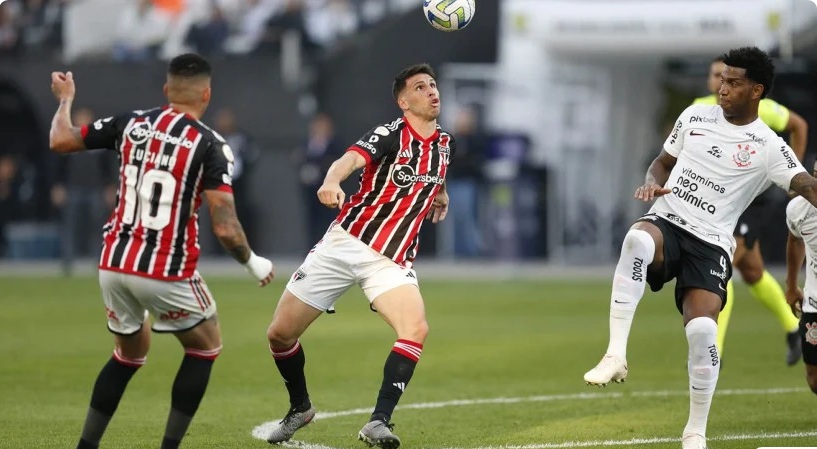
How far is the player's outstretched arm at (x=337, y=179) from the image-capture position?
7.96 m

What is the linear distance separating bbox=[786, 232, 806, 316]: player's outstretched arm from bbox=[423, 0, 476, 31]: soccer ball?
2.82m

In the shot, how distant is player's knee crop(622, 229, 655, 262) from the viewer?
844 centimetres

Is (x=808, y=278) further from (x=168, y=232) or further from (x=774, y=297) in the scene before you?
(x=168, y=232)

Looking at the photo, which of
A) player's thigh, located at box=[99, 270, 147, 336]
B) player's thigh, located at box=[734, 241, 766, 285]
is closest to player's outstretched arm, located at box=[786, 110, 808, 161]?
player's thigh, located at box=[734, 241, 766, 285]

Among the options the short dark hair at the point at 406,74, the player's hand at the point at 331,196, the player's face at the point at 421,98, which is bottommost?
the player's hand at the point at 331,196

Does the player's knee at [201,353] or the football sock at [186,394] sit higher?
the player's knee at [201,353]

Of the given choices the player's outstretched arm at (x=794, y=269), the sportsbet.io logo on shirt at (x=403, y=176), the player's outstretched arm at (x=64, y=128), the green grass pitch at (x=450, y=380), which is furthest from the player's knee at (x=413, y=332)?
the player's outstretched arm at (x=794, y=269)

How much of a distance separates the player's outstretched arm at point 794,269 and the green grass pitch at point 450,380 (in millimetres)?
855

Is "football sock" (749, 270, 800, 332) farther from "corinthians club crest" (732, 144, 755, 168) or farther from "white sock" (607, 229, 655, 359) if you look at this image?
"white sock" (607, 229, 655, 359)

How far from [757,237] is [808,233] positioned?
10.7 ft

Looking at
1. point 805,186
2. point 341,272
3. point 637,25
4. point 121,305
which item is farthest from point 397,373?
point 637,25

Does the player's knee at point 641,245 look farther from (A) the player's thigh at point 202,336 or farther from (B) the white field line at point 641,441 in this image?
(A) the player's thigh at point 202,336

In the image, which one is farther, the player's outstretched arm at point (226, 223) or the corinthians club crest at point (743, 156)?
the corinthians club crest at point (743, 156)

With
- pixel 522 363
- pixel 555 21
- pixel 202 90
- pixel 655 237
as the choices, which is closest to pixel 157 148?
pixel 202 90
